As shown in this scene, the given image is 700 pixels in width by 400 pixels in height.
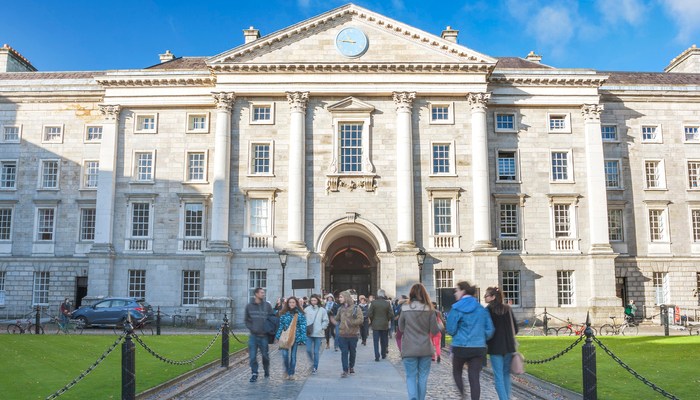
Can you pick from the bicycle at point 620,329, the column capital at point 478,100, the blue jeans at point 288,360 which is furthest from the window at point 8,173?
the bicycle at point 620,329

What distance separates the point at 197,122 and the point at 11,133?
41.5 ft

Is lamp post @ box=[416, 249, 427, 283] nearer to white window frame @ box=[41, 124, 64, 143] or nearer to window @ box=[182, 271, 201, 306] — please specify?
window @ box=[182, 271, 201, 306]

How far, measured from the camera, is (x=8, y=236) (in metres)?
41.0

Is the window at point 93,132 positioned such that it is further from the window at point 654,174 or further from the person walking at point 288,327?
the window at point 654,174

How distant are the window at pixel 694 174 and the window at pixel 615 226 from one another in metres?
5.05

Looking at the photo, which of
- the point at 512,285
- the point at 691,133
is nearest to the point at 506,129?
the point at 512,285

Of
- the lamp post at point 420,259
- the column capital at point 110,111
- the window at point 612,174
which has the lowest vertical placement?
the lamp post at point 420,259

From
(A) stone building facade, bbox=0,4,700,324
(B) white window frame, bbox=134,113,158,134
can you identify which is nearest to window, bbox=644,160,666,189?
(A) stone building facade, bbox=0,4,700,324

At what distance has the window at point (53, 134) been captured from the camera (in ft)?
136

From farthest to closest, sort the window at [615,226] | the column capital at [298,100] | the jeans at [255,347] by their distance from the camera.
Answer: the window at [615,226], the column capital at [298,100], the jeans at [255,347]

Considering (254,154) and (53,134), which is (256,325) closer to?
(254,154)

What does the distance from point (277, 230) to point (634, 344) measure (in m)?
20.0

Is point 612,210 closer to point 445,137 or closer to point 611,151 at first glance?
point 611,151

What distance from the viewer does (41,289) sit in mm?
40469
